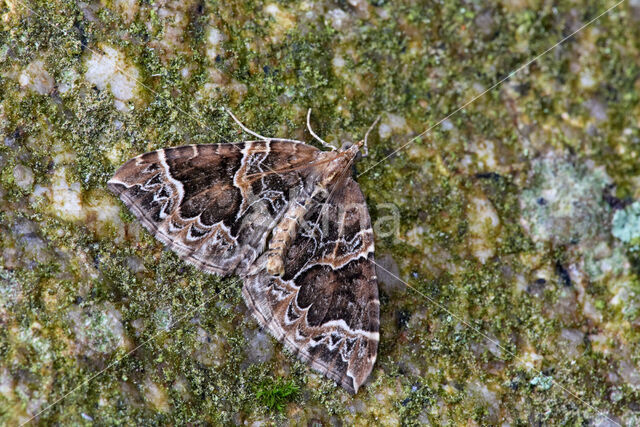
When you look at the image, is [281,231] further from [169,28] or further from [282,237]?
[169,28]

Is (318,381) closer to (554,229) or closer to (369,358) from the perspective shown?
(369,358)

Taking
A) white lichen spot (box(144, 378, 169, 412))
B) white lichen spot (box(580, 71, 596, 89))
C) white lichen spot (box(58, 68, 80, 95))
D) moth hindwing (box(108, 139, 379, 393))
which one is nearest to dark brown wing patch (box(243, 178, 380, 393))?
moth hindwing (box(108, 139, 379, 393))

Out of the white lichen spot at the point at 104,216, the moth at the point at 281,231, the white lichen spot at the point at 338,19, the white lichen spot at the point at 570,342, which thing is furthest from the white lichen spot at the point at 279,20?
the white lichen spot at the point at 570,342

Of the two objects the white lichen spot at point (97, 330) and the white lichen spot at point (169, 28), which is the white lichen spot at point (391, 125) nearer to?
the white lichen spot at point (169, 28)

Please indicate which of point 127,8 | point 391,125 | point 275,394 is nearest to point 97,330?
point 275,394

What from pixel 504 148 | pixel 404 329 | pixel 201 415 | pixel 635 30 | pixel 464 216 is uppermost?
pixel 635 30

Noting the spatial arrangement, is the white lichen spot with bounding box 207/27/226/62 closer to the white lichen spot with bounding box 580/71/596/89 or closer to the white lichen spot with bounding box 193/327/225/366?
the white lichen spot with bounding box 193/327/225/366

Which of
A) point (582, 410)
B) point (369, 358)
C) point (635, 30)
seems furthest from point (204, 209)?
point (635, 30)
